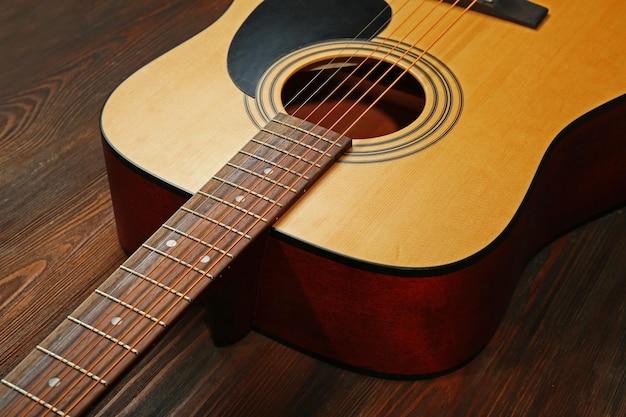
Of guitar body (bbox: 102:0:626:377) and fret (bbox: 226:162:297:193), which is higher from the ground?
fret (bbox: 226:162:297:193)

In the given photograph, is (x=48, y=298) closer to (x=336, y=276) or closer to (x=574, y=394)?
(x=336, y=276)

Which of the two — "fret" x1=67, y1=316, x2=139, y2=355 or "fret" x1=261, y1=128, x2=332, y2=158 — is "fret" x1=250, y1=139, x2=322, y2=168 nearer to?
"fret" x1=261, y1=128, x2=332, y2=158

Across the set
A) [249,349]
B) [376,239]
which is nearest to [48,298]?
[249,349]

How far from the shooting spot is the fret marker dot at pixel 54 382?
31.3 inches

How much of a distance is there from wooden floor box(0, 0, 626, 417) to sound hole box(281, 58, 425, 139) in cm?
35

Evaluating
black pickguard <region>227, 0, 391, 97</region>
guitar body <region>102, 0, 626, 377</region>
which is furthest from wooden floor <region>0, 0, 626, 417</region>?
black pickguard <region>227, 0, 391, 97</region>

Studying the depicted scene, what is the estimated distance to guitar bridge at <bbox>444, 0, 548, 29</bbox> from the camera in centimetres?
134

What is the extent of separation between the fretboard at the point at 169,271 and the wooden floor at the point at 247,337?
27 centimetres

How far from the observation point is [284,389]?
1.14 meters

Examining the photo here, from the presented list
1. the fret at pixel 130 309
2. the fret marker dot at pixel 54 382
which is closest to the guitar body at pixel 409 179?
the fret at pixel 130 309

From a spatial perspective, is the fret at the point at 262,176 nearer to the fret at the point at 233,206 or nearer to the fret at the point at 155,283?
the fret at the point at 233,206

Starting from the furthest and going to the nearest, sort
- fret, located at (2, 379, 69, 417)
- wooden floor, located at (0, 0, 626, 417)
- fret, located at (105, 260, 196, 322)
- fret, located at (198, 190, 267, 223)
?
wooden floor, located at (0, 0, 626, 417), fret, located at (198, 190, 267, 223), fret, located at (105, 260, 196, 322), fret, located at (2, 379, 69, 417)

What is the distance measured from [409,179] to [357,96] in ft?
1.07

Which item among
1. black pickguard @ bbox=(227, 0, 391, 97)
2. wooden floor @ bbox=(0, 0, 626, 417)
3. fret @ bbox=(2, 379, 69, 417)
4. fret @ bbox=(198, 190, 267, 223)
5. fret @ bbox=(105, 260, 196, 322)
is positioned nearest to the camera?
fret @ bbox=(2, 379, 69, 417)
